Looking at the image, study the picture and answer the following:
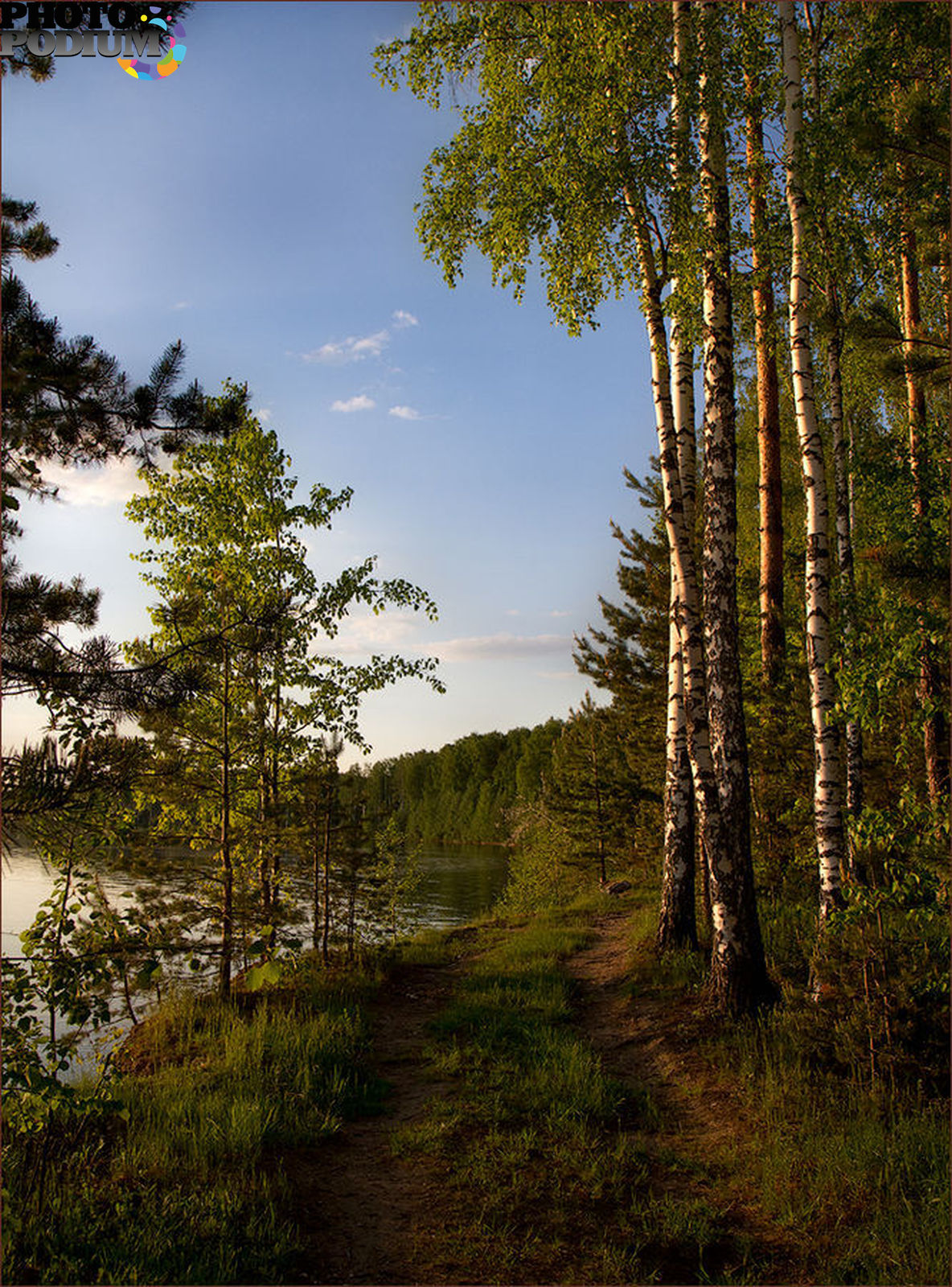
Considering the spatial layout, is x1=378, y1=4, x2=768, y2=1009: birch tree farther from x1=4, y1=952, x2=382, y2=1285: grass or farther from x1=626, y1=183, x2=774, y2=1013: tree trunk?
x1=4, y1=952, x2=382, y2=1285: grass

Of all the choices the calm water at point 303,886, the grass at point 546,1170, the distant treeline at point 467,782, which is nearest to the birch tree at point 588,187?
the grass at point 546,1170

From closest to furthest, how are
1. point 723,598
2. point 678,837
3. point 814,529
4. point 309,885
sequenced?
point 814,529 → point 723,598 → point 678,837 → point 309,885

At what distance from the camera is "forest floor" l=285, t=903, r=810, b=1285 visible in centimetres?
417

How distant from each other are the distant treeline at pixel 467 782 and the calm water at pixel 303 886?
4.90m

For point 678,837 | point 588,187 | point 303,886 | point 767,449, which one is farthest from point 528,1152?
point 767,449

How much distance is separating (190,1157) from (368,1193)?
3.82 ft

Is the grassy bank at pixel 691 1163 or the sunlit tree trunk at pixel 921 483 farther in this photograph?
the sunlit tree trunk at pixel 921 483

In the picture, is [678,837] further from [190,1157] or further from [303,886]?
[190,1157]

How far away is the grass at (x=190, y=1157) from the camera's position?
12.7 feet

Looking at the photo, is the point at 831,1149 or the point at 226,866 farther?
the point at 226,866

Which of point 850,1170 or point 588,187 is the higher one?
point 588,187

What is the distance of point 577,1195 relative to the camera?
4785 mm

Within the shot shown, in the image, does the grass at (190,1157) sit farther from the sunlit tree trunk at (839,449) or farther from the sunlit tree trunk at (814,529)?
the sunlit tree trunk at (839,449)

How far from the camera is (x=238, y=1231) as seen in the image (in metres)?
4.21
